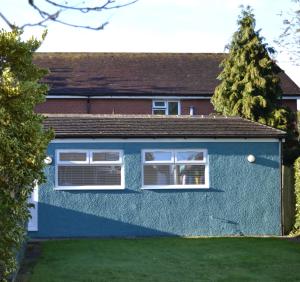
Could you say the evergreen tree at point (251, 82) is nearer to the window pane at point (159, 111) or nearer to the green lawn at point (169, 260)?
the window pane at point (159, 111)

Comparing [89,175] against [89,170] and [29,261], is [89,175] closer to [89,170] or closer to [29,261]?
[89,170]

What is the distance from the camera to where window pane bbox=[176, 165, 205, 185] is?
56.1 feet

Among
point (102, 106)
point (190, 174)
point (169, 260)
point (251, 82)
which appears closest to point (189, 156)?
point (190, 174)

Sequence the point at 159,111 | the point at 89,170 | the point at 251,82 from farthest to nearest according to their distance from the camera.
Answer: the point at 159,111
the point at 251,82
the point at 89,170

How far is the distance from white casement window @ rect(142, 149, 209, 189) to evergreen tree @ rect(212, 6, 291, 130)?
4.92 m

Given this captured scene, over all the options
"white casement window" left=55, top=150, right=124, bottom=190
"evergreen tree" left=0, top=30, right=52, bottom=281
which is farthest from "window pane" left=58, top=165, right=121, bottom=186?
"evergreen tree" left=0, top=30, right=52, bottom=281

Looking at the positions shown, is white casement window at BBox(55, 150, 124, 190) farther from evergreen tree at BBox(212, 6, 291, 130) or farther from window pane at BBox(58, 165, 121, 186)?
evergreen tree at BBox(212, 6, 291, 130)

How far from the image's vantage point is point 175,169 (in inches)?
674

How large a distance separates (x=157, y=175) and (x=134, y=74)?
1313cm

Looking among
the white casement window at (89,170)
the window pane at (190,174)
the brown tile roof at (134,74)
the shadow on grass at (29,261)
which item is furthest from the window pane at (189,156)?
the brown tile roof at (134,74)

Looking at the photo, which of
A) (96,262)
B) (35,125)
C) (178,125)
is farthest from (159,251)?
(35,125)

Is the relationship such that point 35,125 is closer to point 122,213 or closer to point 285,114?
point 122,213

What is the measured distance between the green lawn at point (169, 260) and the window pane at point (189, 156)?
7.14 ft

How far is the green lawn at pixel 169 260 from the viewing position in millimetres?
10594
